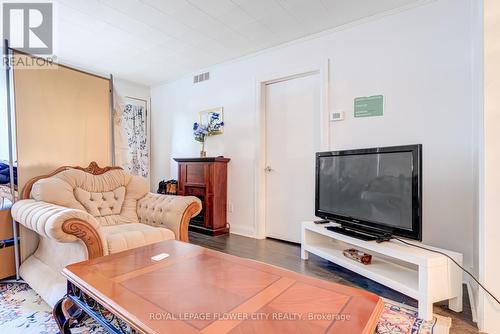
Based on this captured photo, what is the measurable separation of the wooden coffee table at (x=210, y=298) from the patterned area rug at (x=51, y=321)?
29cm

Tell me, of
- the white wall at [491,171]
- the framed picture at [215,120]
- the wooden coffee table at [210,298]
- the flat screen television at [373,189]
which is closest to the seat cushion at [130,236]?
the wooden coffee table at [210,298]

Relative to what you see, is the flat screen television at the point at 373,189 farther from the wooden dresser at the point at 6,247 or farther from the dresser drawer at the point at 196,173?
the wooden dresser at the point at 6,247

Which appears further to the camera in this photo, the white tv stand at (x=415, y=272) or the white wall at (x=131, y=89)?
the white wall at (x=131, y=89)

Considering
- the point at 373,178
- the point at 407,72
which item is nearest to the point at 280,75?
the point at 407,72

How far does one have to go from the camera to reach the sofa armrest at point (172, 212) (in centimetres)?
222

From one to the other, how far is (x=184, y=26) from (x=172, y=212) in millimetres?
1912

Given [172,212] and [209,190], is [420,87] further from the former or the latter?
[209,190]

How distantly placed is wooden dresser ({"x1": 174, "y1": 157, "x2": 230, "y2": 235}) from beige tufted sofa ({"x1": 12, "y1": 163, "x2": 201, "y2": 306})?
100cm

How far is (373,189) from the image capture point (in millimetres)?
2051

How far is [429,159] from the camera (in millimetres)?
2256

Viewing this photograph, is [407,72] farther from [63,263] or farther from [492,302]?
[63,263]

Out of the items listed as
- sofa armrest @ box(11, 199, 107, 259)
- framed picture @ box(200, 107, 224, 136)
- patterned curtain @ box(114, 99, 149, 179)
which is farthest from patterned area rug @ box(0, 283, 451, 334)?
patterned curtain @ box(114, 99, 149, 179)

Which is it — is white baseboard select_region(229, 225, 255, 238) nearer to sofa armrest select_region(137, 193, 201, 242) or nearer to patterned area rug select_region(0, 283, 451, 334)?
sofa armrest select_region(137, 193, 201, 242)

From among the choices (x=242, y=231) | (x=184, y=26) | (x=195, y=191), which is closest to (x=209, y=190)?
(x=195, y=191)
